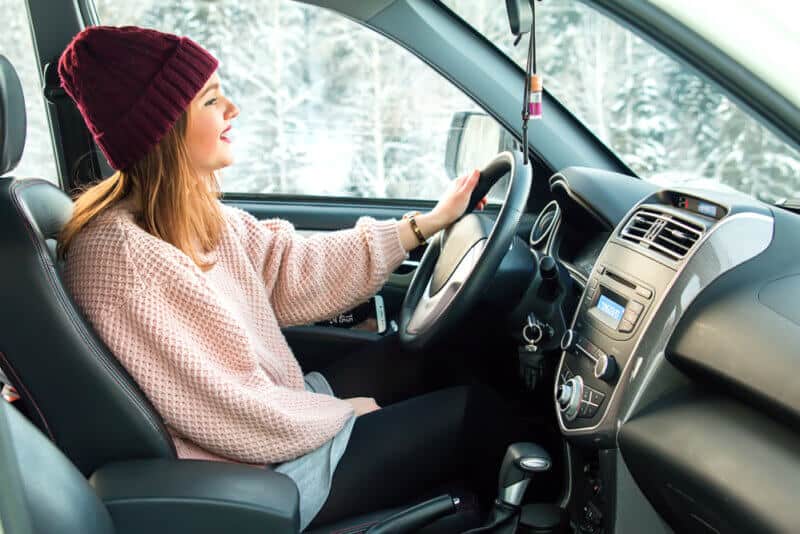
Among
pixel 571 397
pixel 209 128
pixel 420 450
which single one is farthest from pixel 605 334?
pixel 209 128

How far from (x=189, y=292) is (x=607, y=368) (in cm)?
70

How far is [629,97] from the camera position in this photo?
2.03m

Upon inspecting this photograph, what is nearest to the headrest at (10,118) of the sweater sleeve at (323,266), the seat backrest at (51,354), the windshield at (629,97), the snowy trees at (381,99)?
the seat backrest at (51,354)

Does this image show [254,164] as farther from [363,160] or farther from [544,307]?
[544,307]

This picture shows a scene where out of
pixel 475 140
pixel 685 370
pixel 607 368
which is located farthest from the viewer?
pixel 475 140

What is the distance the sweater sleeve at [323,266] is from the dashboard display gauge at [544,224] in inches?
11.9

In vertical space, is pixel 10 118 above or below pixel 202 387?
above

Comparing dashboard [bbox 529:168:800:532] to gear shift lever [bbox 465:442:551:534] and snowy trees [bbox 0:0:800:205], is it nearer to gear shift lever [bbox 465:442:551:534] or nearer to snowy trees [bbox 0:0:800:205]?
gear shift lever [bbox 465:442:551:534]

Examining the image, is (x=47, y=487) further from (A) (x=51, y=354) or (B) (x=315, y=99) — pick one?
(B) (x=315, y=99)

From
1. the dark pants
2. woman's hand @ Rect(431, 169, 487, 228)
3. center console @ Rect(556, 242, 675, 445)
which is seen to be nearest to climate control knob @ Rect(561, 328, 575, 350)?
center console @ Rect(556, 242, 675, 445)

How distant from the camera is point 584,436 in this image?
4.36 ft

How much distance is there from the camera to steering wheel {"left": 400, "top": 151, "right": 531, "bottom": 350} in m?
1.42

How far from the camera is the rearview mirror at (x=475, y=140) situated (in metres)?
1.94

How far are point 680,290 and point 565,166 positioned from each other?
73 centimetres
